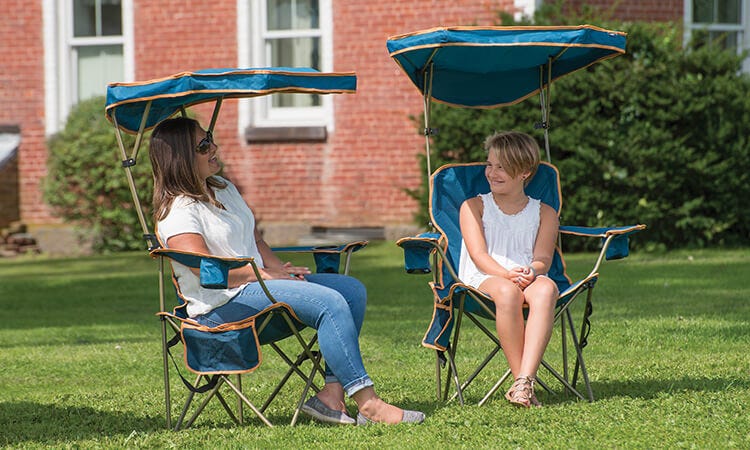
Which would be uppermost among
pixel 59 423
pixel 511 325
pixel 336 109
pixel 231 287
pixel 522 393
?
pixel 336 109

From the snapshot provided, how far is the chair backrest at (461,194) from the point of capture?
543 cm

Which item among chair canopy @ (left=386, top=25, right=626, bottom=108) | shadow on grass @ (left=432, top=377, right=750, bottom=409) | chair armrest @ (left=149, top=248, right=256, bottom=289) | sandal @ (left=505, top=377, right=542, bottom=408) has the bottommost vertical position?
shadow on grass @ (left=432, top=377, right=750, bottom=409)

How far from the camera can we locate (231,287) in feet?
15.2

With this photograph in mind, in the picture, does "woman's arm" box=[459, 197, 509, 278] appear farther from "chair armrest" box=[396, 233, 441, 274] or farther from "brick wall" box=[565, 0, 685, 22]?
"brick wall" box=[565, 0, 685, 22]

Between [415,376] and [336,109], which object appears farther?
[336,109]

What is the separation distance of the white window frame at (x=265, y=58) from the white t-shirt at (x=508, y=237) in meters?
8.27

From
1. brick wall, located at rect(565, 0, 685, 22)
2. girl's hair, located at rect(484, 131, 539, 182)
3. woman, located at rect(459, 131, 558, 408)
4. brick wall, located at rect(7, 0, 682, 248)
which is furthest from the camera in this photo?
brick wall, located at rect(7, 0, 682, 248)

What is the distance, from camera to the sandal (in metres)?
4.70

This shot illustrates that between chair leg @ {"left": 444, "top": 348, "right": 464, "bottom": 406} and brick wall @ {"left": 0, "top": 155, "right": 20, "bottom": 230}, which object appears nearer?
chair leg @ {"left": 444, "top": 348, "right": 464, "bottom": 406}

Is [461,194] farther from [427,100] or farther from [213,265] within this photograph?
[213,265]

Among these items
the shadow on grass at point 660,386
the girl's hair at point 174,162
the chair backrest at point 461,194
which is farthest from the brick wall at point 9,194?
the shadow on grass at point 660,386

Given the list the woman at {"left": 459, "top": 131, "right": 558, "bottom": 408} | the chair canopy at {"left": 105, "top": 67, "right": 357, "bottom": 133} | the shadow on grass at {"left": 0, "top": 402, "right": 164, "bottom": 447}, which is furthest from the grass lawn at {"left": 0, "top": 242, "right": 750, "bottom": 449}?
the chair canopy at {"left": 105, "top": 67, "right": 357, "bottom": 133}

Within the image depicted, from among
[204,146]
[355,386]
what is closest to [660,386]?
[355,386]

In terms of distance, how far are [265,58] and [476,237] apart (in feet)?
29.4
